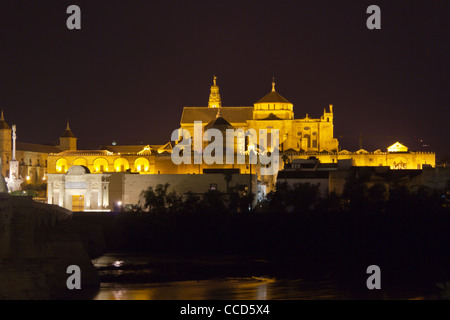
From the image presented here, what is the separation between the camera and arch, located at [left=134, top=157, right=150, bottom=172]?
2785 inches

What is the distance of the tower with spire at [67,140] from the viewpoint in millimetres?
89812

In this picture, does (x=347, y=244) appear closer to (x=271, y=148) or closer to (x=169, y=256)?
(x=169, y=256)

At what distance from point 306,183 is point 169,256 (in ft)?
37.8

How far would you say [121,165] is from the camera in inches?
2844

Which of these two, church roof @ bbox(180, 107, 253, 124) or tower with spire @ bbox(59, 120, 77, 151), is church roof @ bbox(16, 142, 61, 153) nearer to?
tower with spire @ bbox(59, 120, 77, 151)

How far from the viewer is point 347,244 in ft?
149

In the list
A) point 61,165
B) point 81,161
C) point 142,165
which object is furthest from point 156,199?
point 61,165

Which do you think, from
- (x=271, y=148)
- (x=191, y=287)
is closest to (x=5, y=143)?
(x=271, y=148)

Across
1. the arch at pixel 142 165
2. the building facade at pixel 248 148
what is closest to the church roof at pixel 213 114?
the building facade at pixel 248 148

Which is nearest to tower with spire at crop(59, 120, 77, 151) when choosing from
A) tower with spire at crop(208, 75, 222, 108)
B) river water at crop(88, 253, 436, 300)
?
tower with spire at crop(208, 75, 222, 108)

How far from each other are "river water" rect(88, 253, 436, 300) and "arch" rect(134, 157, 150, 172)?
28427mm

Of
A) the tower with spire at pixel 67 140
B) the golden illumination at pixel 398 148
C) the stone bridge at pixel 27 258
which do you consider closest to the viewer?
the stone bridge at pixel 27 258

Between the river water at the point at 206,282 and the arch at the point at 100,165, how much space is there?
3003cm

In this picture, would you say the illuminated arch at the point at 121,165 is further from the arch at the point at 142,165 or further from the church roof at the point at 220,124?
the church roof at the point at 220,124
